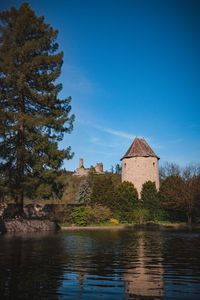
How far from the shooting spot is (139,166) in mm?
38719

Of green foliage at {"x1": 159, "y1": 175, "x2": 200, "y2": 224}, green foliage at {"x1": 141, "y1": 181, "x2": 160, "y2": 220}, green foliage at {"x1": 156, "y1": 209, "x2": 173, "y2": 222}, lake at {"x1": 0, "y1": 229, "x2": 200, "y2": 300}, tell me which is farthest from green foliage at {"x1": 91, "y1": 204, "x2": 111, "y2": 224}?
lake at {"x1": 0, "y1": 229, "x2": 200, "y2": 300}

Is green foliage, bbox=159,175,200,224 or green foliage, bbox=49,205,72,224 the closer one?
green foliage, bbox=49,205,72,224

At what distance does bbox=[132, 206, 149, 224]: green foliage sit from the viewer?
96.9ft

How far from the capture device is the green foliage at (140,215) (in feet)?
96.9

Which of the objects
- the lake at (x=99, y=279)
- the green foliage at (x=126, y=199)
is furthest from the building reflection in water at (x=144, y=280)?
the green foliage at (x=126, y=199)

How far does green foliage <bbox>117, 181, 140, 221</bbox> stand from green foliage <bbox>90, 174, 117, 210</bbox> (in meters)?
0.84

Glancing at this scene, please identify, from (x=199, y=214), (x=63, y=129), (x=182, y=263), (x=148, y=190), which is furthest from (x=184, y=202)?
(x=182, y=263)

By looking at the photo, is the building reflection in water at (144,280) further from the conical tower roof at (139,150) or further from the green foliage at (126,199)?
the conical tower roof at (139,150)

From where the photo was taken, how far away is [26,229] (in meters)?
18.3

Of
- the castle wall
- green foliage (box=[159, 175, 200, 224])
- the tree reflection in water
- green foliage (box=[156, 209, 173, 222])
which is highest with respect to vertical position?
the castle wall

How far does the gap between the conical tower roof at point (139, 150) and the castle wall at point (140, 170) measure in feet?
1.87

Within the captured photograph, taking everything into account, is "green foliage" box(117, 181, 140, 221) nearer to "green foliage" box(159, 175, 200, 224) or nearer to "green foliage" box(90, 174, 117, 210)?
"green foliage" box(90, 174, 117, 210)

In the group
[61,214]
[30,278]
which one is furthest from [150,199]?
[30,278]

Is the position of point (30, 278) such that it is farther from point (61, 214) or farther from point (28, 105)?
point (61, 214)
